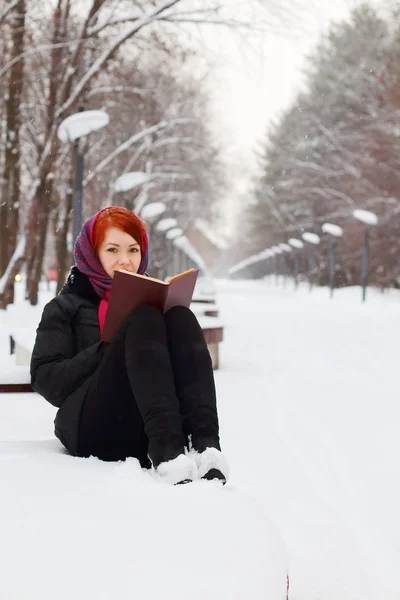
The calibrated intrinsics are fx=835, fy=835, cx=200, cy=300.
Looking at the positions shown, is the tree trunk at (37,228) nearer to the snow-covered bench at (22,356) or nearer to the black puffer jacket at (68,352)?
the snow-covered bench at (22,356)

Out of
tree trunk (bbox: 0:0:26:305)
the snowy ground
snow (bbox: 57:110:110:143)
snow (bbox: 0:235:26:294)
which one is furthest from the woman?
snow (bbox: 0:235:26:294)

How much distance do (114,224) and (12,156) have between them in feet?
45.1

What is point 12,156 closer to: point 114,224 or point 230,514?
point 114,224

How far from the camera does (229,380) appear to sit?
8.32 meters

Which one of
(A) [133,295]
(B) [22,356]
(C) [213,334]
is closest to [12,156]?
(C) [213,334]

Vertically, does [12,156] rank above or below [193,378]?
above

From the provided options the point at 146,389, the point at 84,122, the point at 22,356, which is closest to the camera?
the point at 146,389

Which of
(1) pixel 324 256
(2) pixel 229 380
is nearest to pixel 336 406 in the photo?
(2) pixel 229 380

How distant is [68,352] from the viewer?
9.72 feet

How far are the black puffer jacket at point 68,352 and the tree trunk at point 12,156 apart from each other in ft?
37.5

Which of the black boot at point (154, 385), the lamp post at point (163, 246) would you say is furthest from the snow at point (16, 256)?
the lamp post at point (163, 246)

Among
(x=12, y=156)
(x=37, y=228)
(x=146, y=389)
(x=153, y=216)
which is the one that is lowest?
(x=146, y=389)

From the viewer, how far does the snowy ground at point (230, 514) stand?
180cm

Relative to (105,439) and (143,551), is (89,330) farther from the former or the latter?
(143,551)
